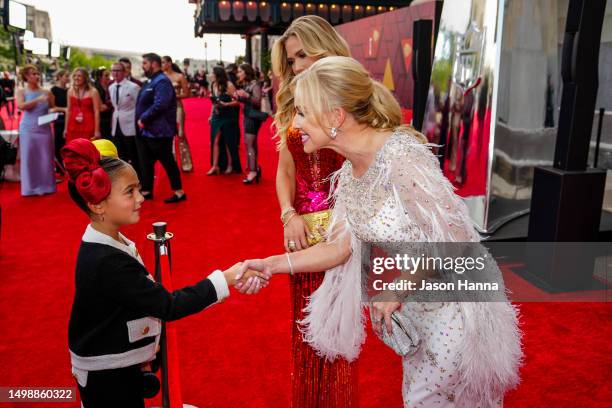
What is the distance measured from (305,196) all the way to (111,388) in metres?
0.99

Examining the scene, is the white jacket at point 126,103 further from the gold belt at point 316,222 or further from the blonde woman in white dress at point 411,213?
the blonde woman in white dress at point 411,213

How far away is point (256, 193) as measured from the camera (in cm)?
728

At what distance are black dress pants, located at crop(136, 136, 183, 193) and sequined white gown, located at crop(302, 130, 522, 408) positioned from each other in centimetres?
510

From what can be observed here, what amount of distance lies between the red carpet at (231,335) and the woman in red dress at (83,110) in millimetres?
1901

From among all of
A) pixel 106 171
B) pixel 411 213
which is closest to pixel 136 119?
pixel 106 171

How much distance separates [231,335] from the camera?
11.1 feet

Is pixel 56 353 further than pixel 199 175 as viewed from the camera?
No

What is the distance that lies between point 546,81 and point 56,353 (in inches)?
168

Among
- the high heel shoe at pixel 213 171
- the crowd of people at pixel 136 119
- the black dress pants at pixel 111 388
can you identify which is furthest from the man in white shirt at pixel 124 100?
the black dress pants at pixel 111 388

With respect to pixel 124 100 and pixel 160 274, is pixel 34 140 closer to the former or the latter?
pixel 124 100

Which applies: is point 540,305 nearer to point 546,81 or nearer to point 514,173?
point 514,173

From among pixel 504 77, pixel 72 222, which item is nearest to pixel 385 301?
pixel 504 77

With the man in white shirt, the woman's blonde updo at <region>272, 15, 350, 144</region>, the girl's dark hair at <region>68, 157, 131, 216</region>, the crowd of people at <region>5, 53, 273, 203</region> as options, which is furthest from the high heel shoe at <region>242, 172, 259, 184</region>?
the girl's dark hair at <region>68, 157, 131, 216</region>

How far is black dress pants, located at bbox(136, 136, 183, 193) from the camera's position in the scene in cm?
647
